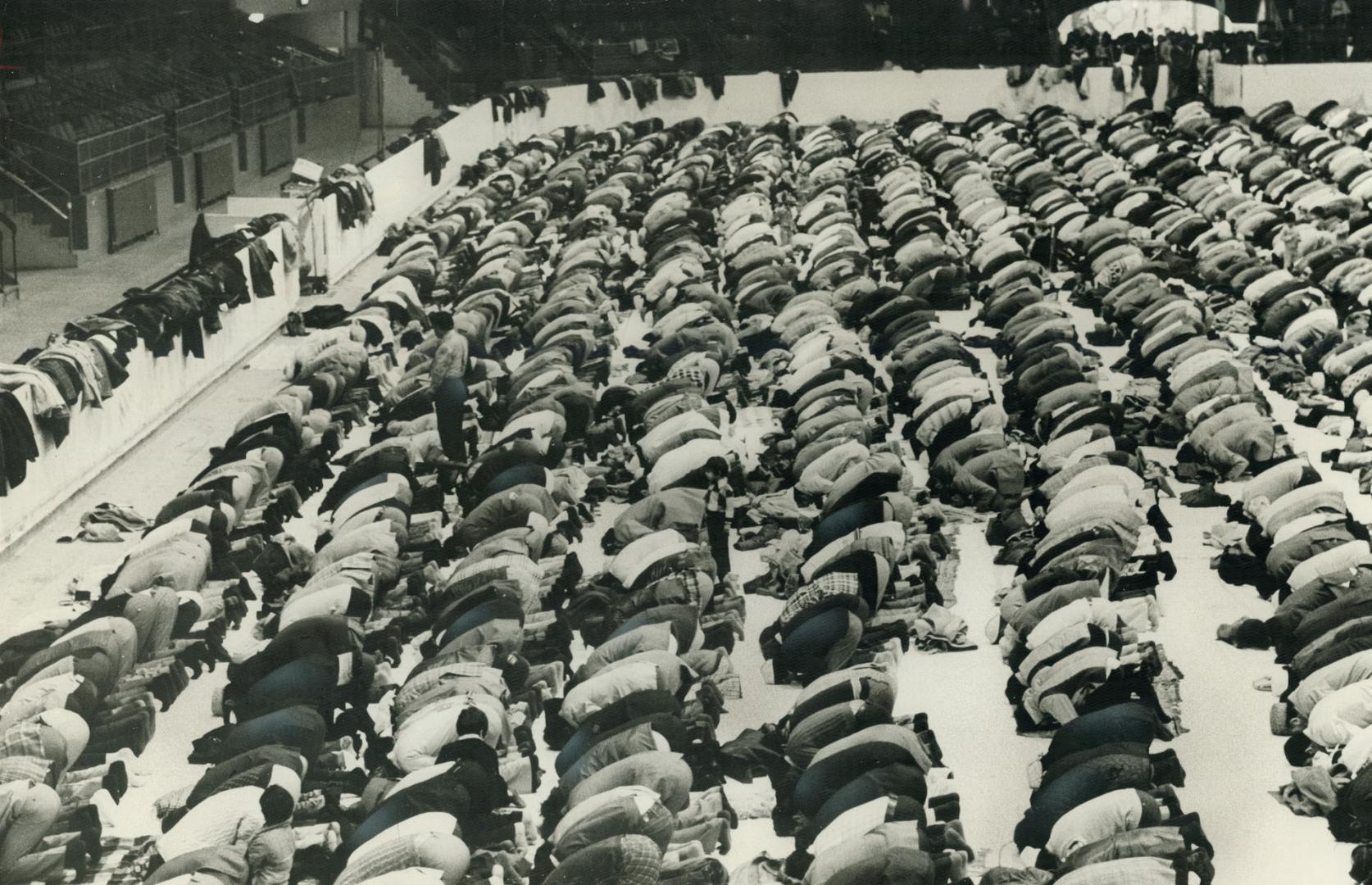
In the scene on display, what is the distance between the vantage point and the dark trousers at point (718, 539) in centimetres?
1251

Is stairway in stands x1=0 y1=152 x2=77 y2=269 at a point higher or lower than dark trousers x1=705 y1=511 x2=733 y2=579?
higher

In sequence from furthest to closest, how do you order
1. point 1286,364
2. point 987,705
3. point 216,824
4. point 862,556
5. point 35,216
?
point 35,216
point 1286,364
point 862,556
point 987,705
point 216,824

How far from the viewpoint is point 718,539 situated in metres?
12.7

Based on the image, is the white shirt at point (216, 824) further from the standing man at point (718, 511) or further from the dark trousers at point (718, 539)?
the dark trousers at point (718, 539)

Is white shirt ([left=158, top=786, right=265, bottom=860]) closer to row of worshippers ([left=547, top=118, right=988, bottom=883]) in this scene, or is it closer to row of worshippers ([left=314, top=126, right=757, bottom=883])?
row of worshippers ([left=314, top=126, right=757, bottom=883])

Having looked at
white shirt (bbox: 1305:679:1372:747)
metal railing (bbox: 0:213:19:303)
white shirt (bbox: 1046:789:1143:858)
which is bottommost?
white shirt (bbox: 1046:789:1143:858)

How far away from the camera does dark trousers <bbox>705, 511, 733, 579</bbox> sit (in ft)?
41.0

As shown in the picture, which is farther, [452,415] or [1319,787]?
[452,415]

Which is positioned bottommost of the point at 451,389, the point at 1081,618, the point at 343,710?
the point at 343,710

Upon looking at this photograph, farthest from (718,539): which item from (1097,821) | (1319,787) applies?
(1319,787)

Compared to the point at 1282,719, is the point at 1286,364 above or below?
above

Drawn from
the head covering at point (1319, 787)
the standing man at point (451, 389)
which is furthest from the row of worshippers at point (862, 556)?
the standing man at point (451, 389)

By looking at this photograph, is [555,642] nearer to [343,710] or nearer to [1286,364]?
[343,710]

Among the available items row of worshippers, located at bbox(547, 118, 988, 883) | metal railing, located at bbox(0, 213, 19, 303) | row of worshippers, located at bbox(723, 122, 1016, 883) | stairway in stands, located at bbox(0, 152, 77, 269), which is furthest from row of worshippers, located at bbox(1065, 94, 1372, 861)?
stairway in stands, located at bbox(0, 152, 77, 269)
